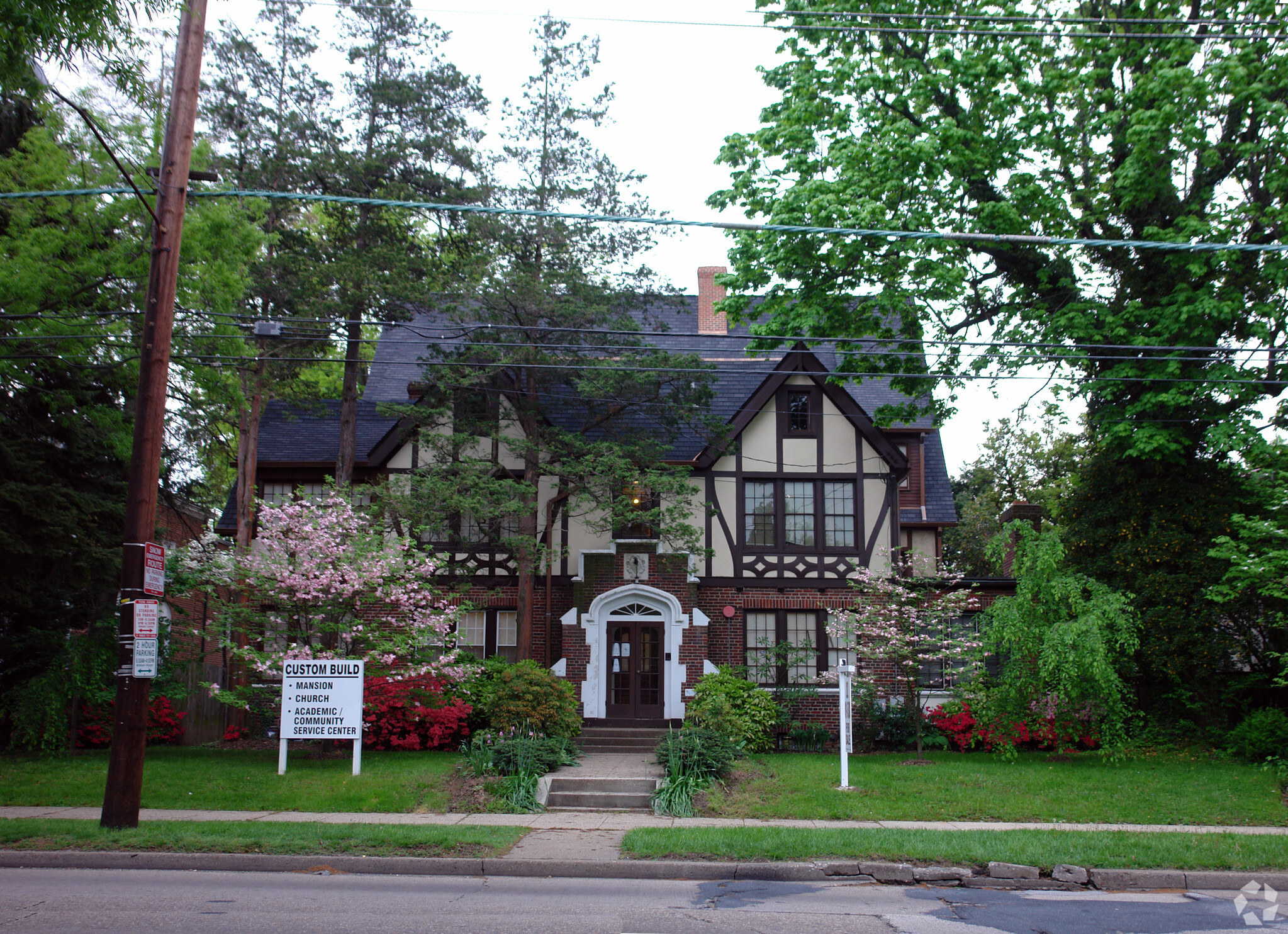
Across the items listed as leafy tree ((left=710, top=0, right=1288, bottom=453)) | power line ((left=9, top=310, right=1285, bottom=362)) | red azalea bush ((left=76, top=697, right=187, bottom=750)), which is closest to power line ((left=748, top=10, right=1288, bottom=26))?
leafy tree ((left=710, top=0, right=1288, bottom=453))

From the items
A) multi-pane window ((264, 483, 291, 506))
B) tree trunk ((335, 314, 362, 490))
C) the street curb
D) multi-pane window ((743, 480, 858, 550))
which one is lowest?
the street curb

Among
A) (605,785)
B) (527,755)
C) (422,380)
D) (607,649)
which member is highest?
(422,380)

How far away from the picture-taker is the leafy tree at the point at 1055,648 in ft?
51.7

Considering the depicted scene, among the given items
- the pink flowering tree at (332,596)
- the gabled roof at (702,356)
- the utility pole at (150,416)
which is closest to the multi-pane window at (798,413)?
the gabled roof at (702,356)

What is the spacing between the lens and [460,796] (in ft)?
44.1

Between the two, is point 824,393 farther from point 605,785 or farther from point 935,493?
point 605,785

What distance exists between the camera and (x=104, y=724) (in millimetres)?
18203

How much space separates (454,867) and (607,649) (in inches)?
449

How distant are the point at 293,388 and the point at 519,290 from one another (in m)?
10.4

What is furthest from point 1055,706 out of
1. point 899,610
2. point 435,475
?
point 435,475

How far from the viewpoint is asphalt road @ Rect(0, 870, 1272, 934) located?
7.46 m

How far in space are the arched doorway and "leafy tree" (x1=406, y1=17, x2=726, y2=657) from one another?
5.52 ft

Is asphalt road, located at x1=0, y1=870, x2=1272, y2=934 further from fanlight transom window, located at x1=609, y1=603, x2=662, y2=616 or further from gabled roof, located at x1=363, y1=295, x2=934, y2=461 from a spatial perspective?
gabled roof, located at x1=363, y1=295, x2=934, y2=461

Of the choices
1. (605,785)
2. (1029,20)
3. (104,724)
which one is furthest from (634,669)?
(1029,20)
